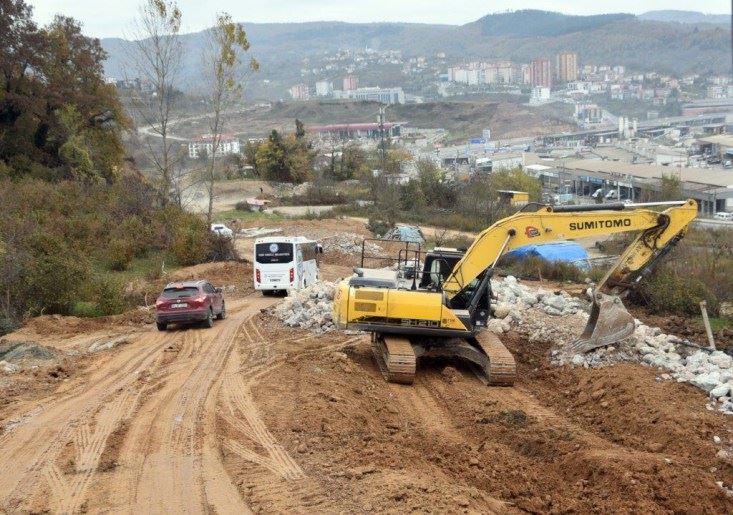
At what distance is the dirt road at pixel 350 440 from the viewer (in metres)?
10.7

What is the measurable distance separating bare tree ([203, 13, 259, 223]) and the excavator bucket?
28652 millimetres

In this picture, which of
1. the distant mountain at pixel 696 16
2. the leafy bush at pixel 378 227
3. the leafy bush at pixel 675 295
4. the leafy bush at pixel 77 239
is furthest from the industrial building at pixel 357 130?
the leafy bush at pixel 675 295

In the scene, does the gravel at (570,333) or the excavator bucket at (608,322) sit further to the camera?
the excavator bucket at (608,322)

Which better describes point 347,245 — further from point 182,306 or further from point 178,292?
point 182,306

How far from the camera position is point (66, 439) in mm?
13180

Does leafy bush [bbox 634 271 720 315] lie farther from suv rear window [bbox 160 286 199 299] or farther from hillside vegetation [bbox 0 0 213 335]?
hillside vegetation [bbox 0 0 213 335]

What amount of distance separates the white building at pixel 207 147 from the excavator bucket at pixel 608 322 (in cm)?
4206

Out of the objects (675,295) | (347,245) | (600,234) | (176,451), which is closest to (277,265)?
(675,295)

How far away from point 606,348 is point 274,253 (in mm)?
16001

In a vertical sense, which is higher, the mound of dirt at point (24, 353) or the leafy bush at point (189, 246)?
the mound of dirt at point (24, 353)

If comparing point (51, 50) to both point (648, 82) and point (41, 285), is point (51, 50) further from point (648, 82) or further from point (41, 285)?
point (648, 82)

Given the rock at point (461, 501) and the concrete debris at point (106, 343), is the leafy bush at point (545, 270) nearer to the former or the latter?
the concrete debris at point (106, 343)

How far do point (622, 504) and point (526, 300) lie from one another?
13.3 meters

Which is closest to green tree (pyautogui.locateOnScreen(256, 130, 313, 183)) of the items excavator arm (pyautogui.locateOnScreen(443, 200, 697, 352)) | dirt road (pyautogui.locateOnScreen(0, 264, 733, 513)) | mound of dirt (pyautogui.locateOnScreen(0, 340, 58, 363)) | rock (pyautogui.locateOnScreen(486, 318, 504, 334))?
rock (pyautogui.locateOnScreen(486, 318, 504, 334))
